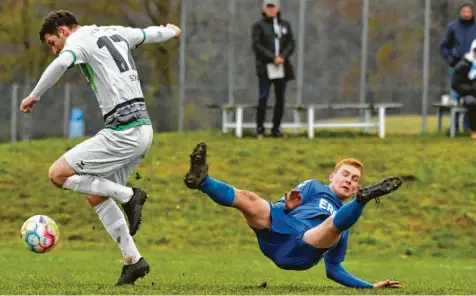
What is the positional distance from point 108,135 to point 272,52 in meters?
11.6

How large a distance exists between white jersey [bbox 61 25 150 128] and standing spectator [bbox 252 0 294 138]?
437 inches

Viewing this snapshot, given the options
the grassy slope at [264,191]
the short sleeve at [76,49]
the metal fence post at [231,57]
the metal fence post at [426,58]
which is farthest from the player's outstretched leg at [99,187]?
the metal fence post at [231,57]

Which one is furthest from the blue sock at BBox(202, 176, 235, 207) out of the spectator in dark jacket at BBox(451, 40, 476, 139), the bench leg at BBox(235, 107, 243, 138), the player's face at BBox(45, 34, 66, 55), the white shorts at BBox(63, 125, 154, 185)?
the bench leg at BBox(235, 107, 243, 138)

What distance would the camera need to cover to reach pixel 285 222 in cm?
1010

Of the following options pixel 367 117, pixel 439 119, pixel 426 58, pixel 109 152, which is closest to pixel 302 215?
pixel 109 152

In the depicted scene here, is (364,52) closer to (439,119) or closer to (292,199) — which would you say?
(439,119)

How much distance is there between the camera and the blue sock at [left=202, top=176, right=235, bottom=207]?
31.8ft

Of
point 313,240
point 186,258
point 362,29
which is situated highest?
point 362,29

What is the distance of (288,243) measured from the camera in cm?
1009

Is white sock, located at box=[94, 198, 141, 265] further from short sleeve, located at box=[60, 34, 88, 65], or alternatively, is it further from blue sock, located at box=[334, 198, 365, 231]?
blue sock, located at box=[334, 198, 365, 231]

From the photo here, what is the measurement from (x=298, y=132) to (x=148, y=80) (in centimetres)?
1622

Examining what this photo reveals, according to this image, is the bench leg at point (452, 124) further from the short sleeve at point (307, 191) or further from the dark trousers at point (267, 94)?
the short sleeve at point (307, 191)

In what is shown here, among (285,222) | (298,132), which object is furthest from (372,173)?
(285,222)

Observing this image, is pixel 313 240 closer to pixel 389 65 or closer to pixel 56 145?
pixel 56 145
